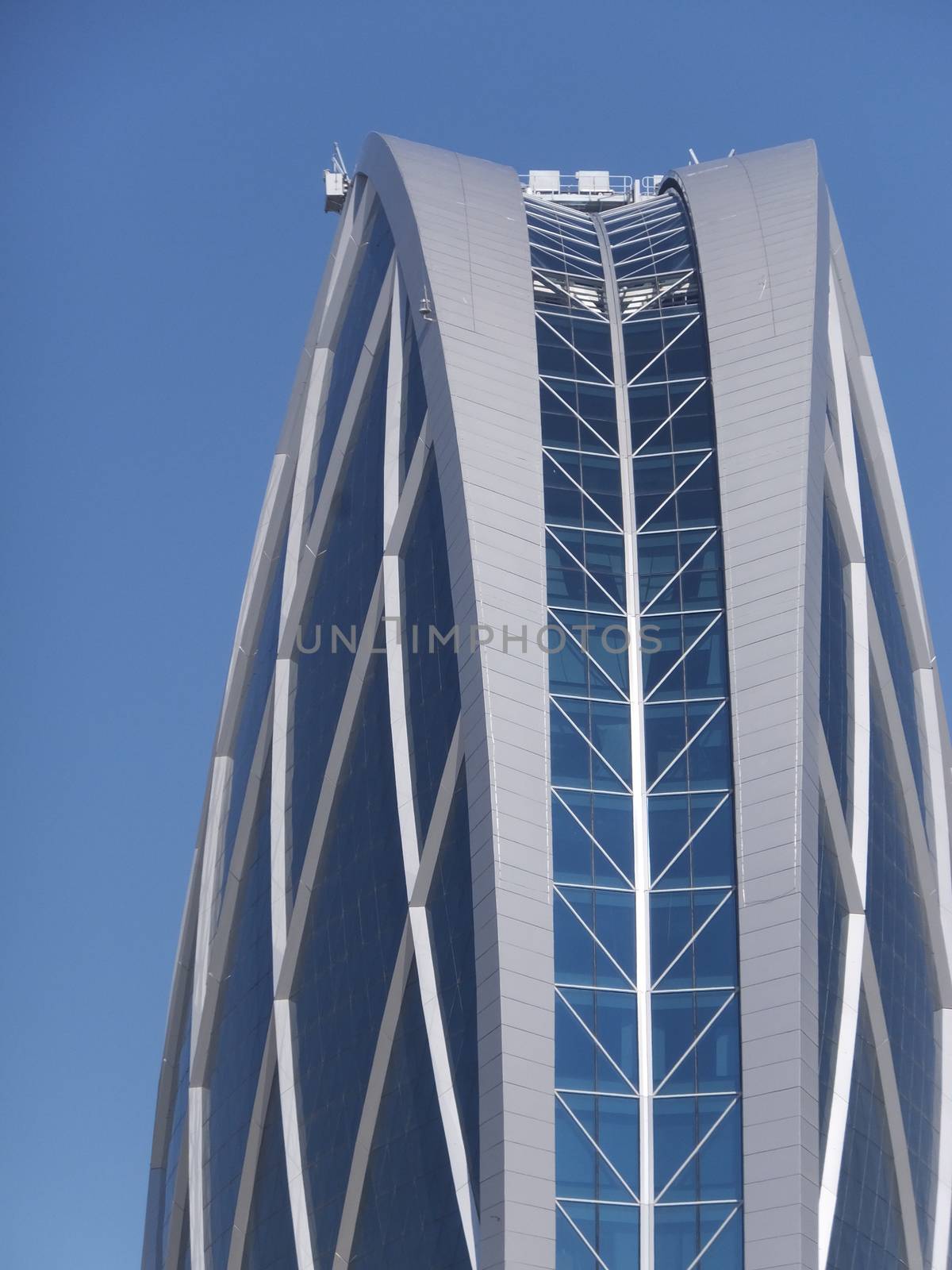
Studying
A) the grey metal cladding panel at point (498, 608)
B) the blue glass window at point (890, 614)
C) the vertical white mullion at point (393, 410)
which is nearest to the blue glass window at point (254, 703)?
the vertical white mullion at point (393, 410)

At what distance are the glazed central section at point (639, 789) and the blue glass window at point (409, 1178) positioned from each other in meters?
3.03

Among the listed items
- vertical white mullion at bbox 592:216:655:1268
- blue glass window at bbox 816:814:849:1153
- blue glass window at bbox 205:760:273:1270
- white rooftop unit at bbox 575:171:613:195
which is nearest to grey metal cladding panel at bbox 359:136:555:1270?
vertical white mullion at bbox 592:216:655:1268

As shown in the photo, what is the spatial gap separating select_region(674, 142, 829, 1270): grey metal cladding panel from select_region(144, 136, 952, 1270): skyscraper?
99 millimetres

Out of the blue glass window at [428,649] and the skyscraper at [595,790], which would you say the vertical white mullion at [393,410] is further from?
the blue glass window at [428,649]

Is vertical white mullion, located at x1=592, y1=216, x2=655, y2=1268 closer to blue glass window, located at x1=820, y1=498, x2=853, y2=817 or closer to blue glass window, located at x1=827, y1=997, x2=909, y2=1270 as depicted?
blue glass window, located at x1=827, y1=997, x2=909, y2=1270

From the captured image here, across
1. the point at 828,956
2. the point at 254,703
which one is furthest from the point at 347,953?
the point at 254,703

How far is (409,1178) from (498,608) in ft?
43.2

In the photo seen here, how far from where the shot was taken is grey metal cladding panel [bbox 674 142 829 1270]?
40.2 m

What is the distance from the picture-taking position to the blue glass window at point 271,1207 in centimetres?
5134

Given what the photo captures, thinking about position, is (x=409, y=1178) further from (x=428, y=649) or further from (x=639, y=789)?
(x=428, y=649)

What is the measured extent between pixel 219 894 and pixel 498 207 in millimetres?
24078

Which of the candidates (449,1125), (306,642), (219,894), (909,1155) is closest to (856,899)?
(909,1155)

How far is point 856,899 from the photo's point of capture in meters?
44.9

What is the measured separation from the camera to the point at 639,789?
4506 cm
